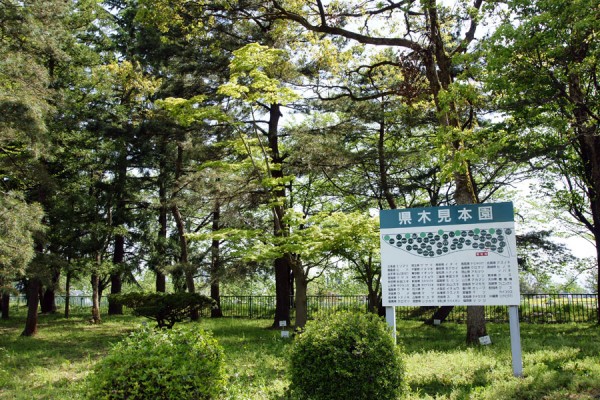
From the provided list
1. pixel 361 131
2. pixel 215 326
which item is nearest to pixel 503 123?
pixel 361 131

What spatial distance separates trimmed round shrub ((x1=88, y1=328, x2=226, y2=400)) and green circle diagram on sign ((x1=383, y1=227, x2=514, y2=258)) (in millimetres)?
3757

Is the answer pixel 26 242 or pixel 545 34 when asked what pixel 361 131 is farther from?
pixel 26 242

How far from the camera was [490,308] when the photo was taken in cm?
1780

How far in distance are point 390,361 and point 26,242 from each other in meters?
8.69

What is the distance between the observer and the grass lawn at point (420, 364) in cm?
615

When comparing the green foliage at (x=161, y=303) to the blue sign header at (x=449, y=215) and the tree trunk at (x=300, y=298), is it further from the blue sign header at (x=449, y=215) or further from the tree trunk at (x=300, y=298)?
the blue sign header at (x=449, y=215)

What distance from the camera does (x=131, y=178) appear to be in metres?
18.6

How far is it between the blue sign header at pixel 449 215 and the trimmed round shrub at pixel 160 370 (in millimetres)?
3842

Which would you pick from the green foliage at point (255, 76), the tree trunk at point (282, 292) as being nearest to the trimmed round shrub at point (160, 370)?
the green foliage at point (255, 76)

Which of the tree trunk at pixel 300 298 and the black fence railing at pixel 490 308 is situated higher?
the tree trunk at pixel 300 298

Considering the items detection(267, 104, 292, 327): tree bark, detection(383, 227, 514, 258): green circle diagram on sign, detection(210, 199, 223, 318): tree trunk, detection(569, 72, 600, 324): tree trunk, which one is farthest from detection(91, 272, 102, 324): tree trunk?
detection(569, 72, 600, 324): tree trunk

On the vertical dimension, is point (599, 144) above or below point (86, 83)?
below

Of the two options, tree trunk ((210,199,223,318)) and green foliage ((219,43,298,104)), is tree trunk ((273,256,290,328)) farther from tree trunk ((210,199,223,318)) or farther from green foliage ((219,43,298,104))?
green foliage ((219,43,298,104))

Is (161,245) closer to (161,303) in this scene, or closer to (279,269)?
(279,269)
